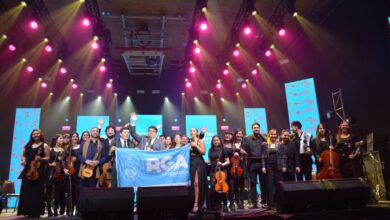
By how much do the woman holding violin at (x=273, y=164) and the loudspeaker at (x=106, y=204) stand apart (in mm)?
2857

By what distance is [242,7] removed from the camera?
30.3 feet

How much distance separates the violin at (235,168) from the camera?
6000 millimetres

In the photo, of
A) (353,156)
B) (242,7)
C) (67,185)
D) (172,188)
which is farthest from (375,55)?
(67,185)

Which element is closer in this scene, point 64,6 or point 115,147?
point 115,147

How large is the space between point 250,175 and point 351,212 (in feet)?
7.46

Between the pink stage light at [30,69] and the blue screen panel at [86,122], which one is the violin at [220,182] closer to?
the blue screen panel at [86,122]

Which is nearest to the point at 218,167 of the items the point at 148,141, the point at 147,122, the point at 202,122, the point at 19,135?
the point at 148,141

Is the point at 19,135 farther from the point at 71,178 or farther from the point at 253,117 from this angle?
the point at 253,117

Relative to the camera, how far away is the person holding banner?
543 centimetres

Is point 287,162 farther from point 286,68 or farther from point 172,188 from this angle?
point 286,68

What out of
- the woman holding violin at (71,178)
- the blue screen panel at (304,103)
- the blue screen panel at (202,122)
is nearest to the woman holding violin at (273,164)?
the woman holding violin at (71,178)

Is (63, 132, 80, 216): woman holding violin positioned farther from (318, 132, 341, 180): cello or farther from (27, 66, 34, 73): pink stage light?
(27, 66, 34, 73): pink stage light

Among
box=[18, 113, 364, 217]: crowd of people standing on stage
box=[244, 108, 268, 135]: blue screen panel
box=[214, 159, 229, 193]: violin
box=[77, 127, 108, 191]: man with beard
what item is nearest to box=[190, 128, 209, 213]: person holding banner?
box=[18, 113, 364, 217]: crowd of people standing on stage

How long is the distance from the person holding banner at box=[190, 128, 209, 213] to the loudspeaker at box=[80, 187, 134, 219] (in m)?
1.65
